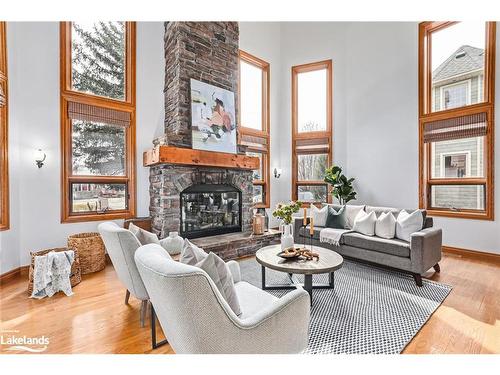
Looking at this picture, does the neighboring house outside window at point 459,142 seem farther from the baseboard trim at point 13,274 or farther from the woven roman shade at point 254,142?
the baseboard trim at point 13,274

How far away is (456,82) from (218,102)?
4.09 meters

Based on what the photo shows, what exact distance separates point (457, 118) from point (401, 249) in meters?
2.79

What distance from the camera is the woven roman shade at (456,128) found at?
4.03m

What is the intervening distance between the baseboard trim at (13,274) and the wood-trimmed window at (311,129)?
5068 mm

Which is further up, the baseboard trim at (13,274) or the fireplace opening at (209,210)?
the fireplace opening at (209,210)

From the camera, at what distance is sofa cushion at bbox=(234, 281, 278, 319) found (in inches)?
62.6

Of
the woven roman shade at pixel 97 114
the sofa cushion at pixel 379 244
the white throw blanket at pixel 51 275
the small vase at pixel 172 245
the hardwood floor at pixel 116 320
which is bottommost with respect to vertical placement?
the hardwood floor at pixel 116 320

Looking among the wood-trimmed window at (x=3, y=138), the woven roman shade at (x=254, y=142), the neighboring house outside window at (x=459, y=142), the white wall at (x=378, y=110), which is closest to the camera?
the wood-trimmed window at (x=3, y=138)

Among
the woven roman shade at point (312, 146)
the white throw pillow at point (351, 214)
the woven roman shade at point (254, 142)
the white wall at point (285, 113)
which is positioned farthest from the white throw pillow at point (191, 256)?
the woven roman shade at point (312, 146)

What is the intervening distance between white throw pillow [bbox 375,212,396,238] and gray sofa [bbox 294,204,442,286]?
9cm

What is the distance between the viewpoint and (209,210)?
4.33 metres

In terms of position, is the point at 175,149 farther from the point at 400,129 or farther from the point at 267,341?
the point at 400,129
